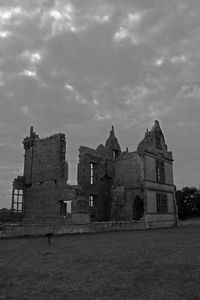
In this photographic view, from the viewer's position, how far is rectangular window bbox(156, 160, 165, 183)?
34250 mm

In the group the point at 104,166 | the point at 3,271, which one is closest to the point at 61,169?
the point at 104,166

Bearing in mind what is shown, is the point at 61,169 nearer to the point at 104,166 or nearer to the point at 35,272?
the point at 104,166

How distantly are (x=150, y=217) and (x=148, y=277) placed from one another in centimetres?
2456

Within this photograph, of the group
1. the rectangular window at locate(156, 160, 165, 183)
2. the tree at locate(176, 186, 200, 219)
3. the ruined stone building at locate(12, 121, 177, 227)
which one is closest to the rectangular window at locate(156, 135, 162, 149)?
the ruined stone building at locate(12, 121, 177, 227)

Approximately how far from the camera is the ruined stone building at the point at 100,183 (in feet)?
94.9

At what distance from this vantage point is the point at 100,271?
25.7 ft

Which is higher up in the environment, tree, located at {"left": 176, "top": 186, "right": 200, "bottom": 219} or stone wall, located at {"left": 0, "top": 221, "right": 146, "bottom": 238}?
tree, located at {"left": 176, "top": 186, "right": 200, "bottom": 219}

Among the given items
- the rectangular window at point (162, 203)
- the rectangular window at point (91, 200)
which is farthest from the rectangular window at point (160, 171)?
the rectangular window at point (91, 200)

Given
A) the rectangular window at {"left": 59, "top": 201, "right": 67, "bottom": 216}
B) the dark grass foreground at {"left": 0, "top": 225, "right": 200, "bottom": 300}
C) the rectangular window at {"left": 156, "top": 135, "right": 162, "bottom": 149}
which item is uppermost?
the rectangular window at {"left": 156, "top": 135, "right": 162, "bottom": 149}

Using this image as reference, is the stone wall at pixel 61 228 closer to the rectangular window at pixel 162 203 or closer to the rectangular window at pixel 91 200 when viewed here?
the rectangular window at pixel 162 203

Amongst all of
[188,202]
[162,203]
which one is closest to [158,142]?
[162,203]

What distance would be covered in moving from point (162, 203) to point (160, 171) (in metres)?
3.69

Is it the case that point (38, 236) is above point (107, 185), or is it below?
below

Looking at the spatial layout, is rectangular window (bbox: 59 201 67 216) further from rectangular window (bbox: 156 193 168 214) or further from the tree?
the tree
